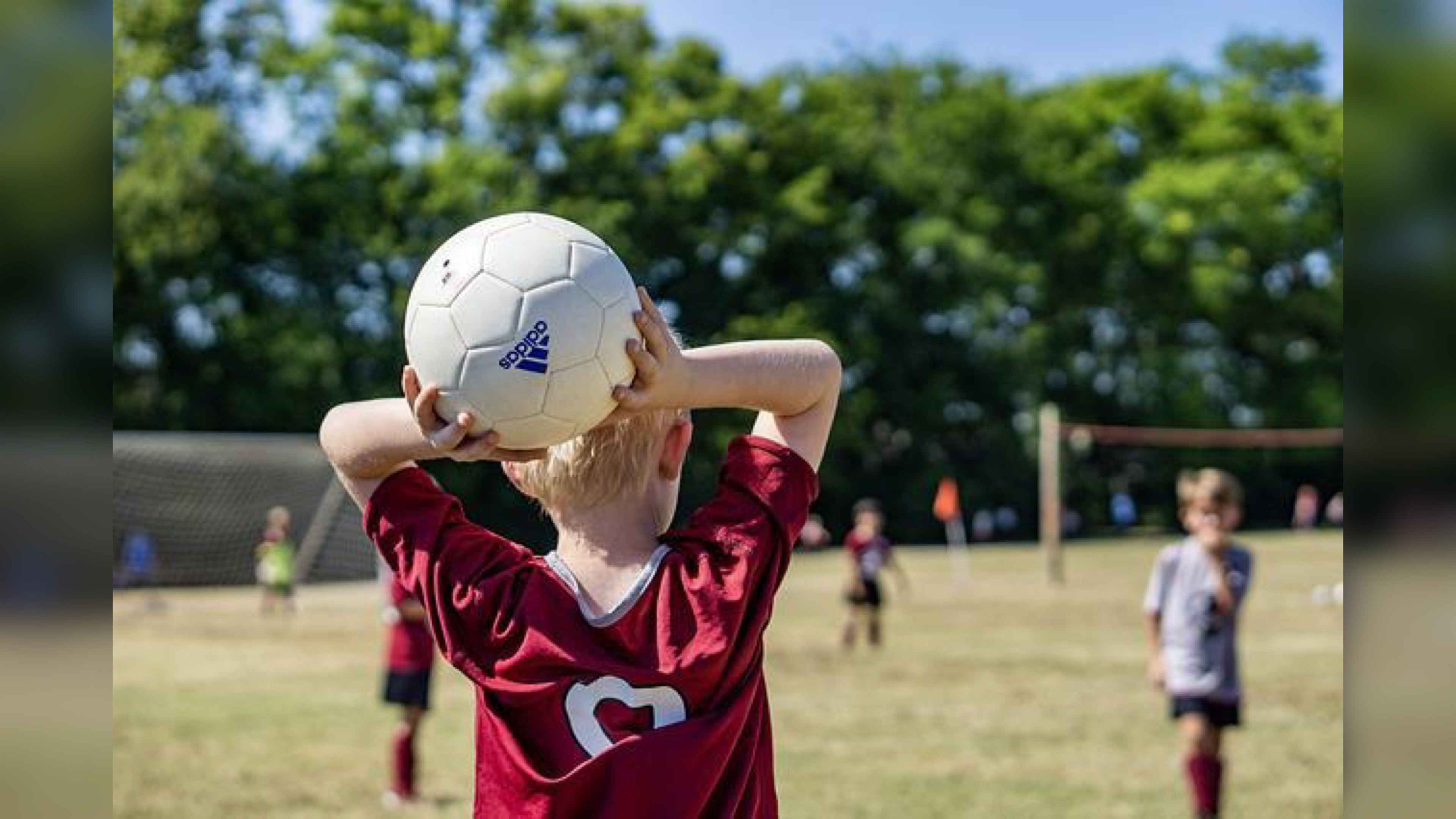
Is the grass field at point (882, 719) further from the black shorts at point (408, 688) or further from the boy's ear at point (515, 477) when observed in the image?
the boy's ear at point (515, 477)

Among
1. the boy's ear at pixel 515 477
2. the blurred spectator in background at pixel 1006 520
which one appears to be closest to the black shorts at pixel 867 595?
the boy's ear at pixel 515 477

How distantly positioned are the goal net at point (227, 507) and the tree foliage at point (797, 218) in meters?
7.98

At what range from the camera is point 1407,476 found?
1.32 meters

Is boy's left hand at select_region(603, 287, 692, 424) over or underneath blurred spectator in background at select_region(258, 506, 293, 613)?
over

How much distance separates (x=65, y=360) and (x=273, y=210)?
37443 mm

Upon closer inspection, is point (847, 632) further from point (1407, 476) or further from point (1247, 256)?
point (1247, 256)

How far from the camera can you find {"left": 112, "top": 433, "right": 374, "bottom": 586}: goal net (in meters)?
26.4

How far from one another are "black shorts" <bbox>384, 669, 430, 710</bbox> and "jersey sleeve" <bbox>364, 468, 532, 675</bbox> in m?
6.39

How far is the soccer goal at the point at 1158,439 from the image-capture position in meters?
38.3

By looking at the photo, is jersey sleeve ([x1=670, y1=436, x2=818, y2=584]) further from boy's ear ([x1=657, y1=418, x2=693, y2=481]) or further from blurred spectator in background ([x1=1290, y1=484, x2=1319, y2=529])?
blurred spectator in background ([x1=1290, y1=484, x2=1319, y2=529])

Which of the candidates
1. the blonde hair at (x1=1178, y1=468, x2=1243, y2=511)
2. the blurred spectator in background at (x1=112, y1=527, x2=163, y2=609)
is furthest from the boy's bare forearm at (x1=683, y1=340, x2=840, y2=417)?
the blurred spectator in background at (x1=112, y1=527, x2=163, y2=609)

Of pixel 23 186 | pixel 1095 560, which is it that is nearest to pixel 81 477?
pixel 23 186

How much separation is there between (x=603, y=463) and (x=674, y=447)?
0.13 meters

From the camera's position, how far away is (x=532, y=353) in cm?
223
